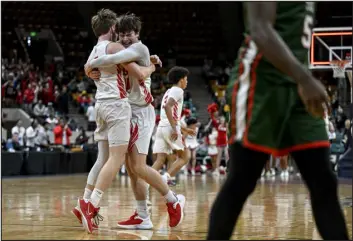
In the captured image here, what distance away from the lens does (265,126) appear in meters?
3.95

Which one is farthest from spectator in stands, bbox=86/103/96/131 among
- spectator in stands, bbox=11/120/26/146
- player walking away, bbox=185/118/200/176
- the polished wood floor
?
the polished wood floor

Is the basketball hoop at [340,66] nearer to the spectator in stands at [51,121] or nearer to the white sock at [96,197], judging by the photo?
the spectator in stands at [51,121]

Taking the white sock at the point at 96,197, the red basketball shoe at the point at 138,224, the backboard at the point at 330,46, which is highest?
the backboard at the point at 330,46

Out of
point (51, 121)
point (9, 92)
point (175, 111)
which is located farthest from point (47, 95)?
point (175, 111)

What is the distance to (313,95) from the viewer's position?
12.4 ft

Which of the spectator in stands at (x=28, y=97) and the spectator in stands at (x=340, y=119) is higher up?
the spectator in stands at (x=28, y=97)

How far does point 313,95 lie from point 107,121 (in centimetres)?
317

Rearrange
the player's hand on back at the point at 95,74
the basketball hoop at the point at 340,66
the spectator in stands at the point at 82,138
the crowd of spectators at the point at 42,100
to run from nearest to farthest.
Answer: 1. the player's hand on back at the point at 95,74
2. the basketball hoop at the point at 340,66
3. the crowd of spectators at the point at 42,100
4. the spectator in stands at the point at 82,138

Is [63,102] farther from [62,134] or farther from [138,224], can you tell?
[138,224]

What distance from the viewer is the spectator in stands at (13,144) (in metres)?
20.8

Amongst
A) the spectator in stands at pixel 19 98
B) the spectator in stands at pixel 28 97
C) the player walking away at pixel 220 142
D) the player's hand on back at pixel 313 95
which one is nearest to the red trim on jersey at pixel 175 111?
the player's hand on back at pixel 313 95

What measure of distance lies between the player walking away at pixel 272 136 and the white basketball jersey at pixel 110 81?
2701 millimetres

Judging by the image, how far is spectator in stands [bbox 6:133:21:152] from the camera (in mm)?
20844

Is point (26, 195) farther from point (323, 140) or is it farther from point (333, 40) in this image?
point (333, 40)
